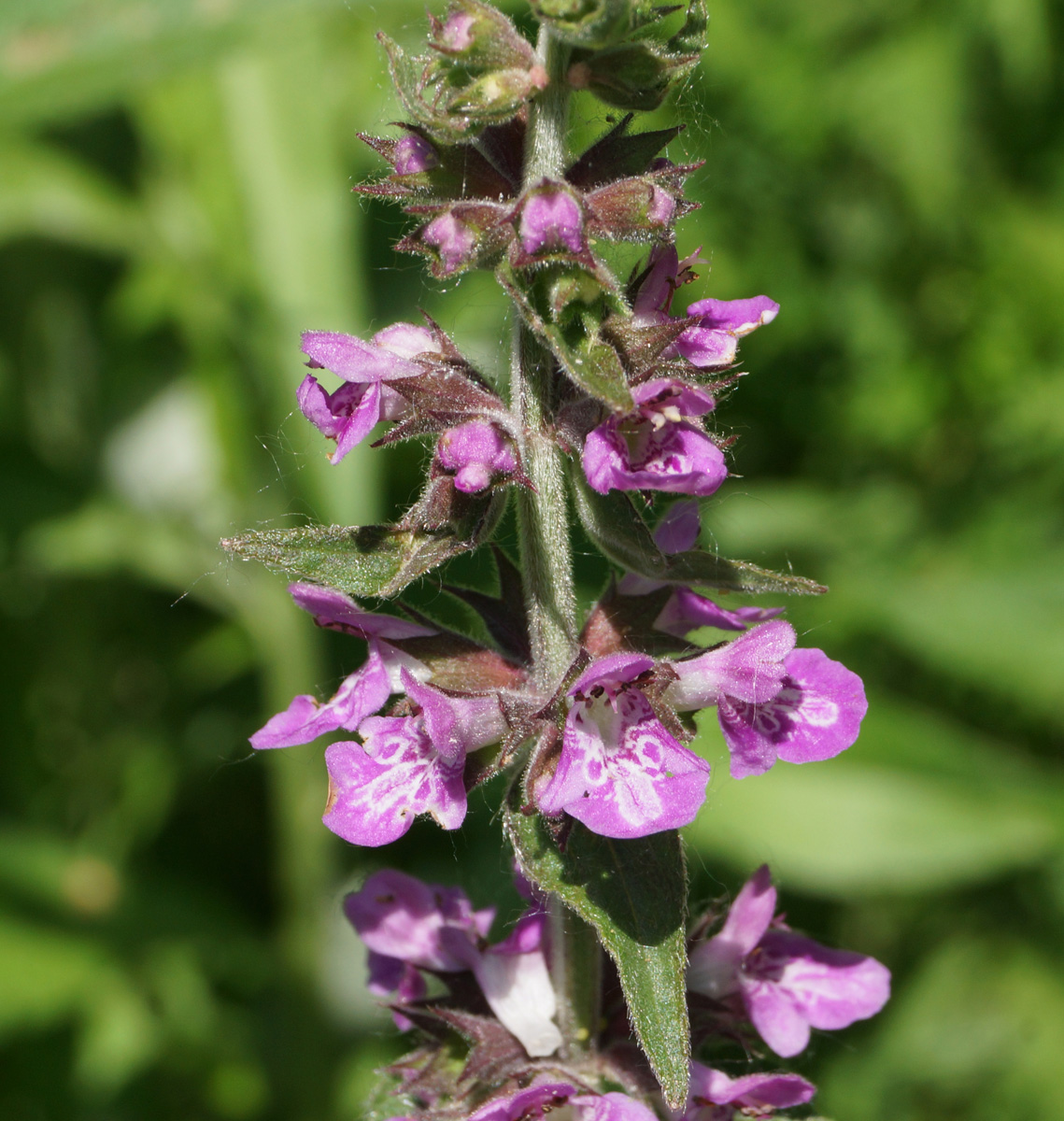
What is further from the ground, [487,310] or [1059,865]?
[487,310]

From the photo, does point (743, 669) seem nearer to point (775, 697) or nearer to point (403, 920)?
point (775, 697)

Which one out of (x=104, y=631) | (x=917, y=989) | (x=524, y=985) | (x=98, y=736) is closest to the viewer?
(x=524, y=985)

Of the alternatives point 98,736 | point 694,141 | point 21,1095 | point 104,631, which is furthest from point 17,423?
point 694,141

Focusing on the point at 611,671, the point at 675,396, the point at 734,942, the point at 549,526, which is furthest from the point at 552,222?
the point at 734,942

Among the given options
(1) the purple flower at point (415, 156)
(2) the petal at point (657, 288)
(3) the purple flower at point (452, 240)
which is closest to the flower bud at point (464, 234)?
(3) the purple flower at point (452, 240)

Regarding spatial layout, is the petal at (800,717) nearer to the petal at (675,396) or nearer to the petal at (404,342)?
the petal at (675,396)

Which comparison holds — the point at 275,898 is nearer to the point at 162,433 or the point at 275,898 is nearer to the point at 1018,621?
the point at 162,433
